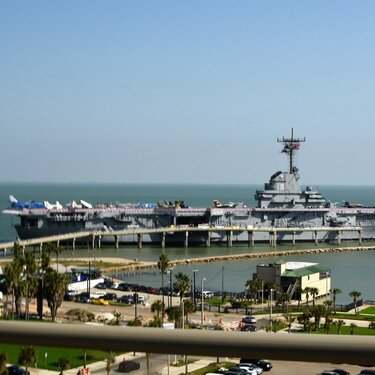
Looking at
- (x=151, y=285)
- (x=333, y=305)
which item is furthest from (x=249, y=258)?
(x=333, y=305)

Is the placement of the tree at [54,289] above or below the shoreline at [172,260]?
above

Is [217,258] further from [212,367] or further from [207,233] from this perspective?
[212,367]

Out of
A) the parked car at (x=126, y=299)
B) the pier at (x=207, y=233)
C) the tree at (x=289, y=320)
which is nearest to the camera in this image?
the tree at (x=289, y=320)

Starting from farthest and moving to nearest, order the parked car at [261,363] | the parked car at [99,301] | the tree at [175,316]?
1. the parked car at [99,301]
2. the tree at [175,316]
3. the parked car at [261,363]

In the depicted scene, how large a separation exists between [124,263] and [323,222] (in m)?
23.4

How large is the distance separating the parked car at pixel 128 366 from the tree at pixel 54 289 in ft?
86.5

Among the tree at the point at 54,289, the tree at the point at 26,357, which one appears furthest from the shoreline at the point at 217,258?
the tree at the point at 26,357

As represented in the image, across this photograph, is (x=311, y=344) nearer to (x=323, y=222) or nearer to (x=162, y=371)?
(x=162, y=371)

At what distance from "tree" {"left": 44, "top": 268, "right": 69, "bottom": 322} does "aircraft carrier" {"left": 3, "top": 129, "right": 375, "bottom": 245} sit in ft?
104

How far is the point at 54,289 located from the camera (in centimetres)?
2888

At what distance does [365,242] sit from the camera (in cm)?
6994

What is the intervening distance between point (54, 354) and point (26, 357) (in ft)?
0.37

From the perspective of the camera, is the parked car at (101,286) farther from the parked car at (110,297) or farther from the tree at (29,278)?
the tree at (29,278)

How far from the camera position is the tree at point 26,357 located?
2.53 metres
